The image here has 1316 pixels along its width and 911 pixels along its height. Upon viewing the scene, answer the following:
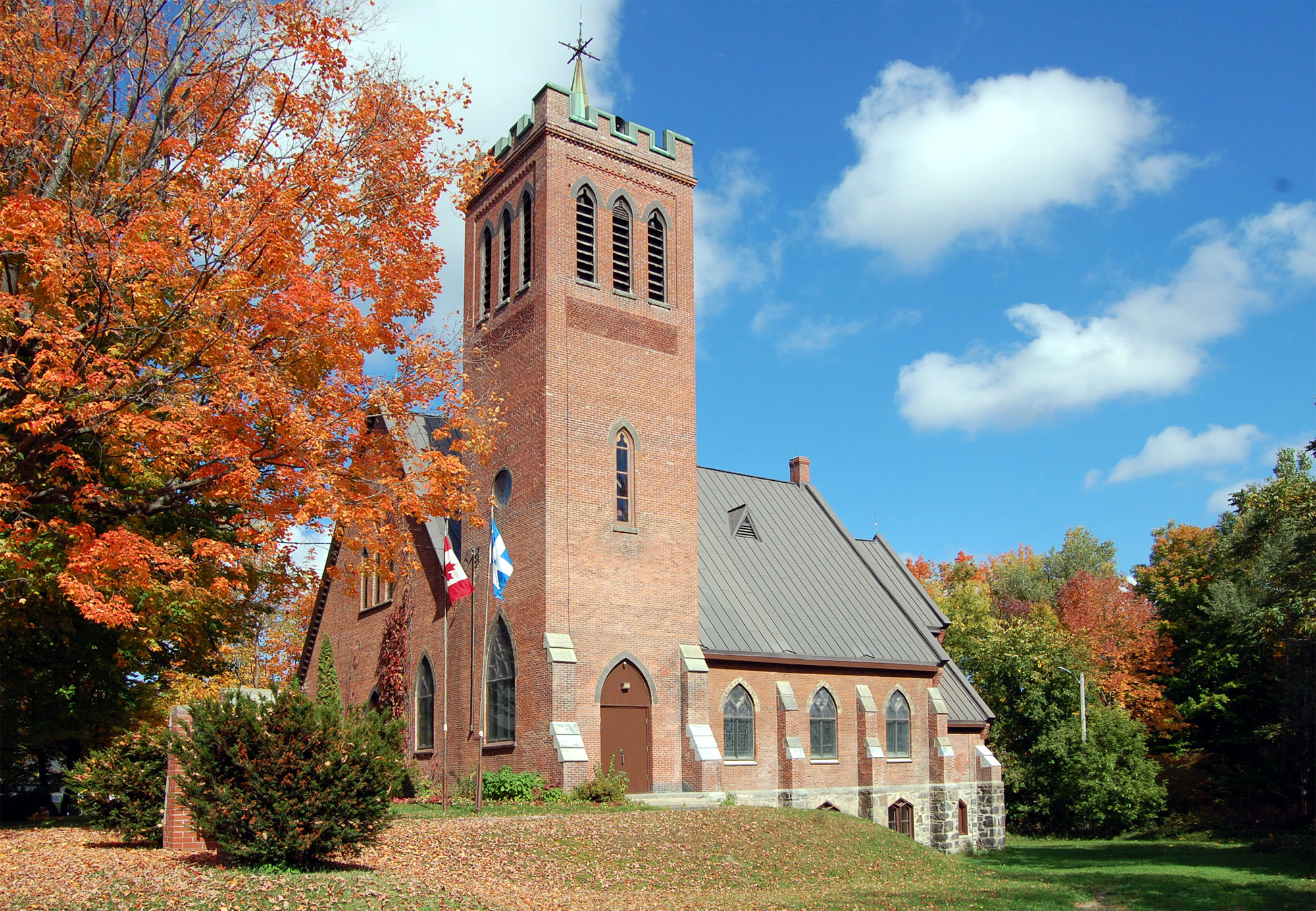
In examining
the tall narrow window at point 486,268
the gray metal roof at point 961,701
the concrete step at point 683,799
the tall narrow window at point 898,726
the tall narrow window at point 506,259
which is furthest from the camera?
the gray metal roof at point 961,701

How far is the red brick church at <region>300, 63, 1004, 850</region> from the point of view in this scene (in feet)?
77.3

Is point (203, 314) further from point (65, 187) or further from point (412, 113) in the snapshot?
point (412, 113)

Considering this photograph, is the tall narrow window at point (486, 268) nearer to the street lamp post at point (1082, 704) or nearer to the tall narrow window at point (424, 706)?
the tall narrow window at point (424, 706)

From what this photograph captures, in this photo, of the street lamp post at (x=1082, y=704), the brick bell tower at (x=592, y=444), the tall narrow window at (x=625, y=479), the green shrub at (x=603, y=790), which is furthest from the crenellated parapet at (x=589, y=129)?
the street lamp post at (x=1082, y=704)

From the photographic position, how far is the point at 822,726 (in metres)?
27.8

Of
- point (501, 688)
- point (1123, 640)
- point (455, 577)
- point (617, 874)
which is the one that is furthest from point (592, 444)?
point (1123, 640)

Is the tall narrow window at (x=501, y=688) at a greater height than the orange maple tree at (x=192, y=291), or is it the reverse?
the orange maple tree at (x=192, y=291)

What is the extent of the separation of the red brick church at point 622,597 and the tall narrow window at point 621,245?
0.06 meters

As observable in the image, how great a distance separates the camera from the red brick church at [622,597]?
2355cm

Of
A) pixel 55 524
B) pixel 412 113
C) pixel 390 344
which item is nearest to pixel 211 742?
pixel 55 524

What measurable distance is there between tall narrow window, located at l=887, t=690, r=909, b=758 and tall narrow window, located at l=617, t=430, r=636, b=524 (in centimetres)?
1024

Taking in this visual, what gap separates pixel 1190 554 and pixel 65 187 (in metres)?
47.4

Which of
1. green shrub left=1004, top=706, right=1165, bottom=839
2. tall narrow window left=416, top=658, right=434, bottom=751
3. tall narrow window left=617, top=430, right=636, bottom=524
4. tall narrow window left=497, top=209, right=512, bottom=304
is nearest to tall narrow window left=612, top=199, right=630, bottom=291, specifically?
tall narrow window left=497, top=209, right=512, bottom=304

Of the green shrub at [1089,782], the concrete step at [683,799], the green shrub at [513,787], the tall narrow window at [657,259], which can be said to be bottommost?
the green shrub at [1089,782]
